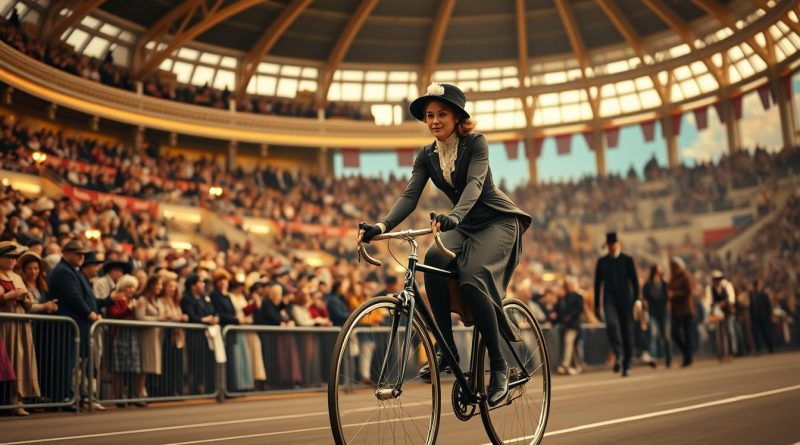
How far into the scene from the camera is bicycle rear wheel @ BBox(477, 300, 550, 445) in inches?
202

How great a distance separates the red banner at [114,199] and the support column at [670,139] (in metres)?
26.2

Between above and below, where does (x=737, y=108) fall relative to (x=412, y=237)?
above

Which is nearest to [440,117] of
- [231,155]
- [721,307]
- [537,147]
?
[721,307]

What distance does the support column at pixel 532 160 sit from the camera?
148ft

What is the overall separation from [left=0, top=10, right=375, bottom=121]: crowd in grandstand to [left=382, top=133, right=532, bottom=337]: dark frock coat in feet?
88.9

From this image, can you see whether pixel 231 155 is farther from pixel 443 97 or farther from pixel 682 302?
pixel 443 97

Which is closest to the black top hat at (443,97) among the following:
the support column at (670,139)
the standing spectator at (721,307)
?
the standing spectator at (721,307)

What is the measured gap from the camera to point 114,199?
26359 mm

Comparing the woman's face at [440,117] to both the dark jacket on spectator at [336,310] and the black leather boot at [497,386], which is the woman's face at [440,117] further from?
the dark jacket on spectator at [336,310]

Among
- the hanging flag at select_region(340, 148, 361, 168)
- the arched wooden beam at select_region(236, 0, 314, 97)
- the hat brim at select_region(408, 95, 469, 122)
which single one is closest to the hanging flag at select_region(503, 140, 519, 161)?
the hanging flag at select_region(340, 148, 361, 168)

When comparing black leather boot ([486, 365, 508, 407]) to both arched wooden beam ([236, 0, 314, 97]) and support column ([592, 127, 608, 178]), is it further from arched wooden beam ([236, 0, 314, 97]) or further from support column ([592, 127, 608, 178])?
support column ([592, 127, 608, 178])

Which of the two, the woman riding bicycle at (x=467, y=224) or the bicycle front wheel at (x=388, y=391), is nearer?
the bicycle front wheel at (x=388, y=391)

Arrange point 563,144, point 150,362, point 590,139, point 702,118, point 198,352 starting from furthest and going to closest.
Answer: point 563,144 < point 590,139 < point 702,118 < point 198,352 < point 150,362

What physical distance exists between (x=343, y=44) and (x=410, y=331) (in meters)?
37.4
